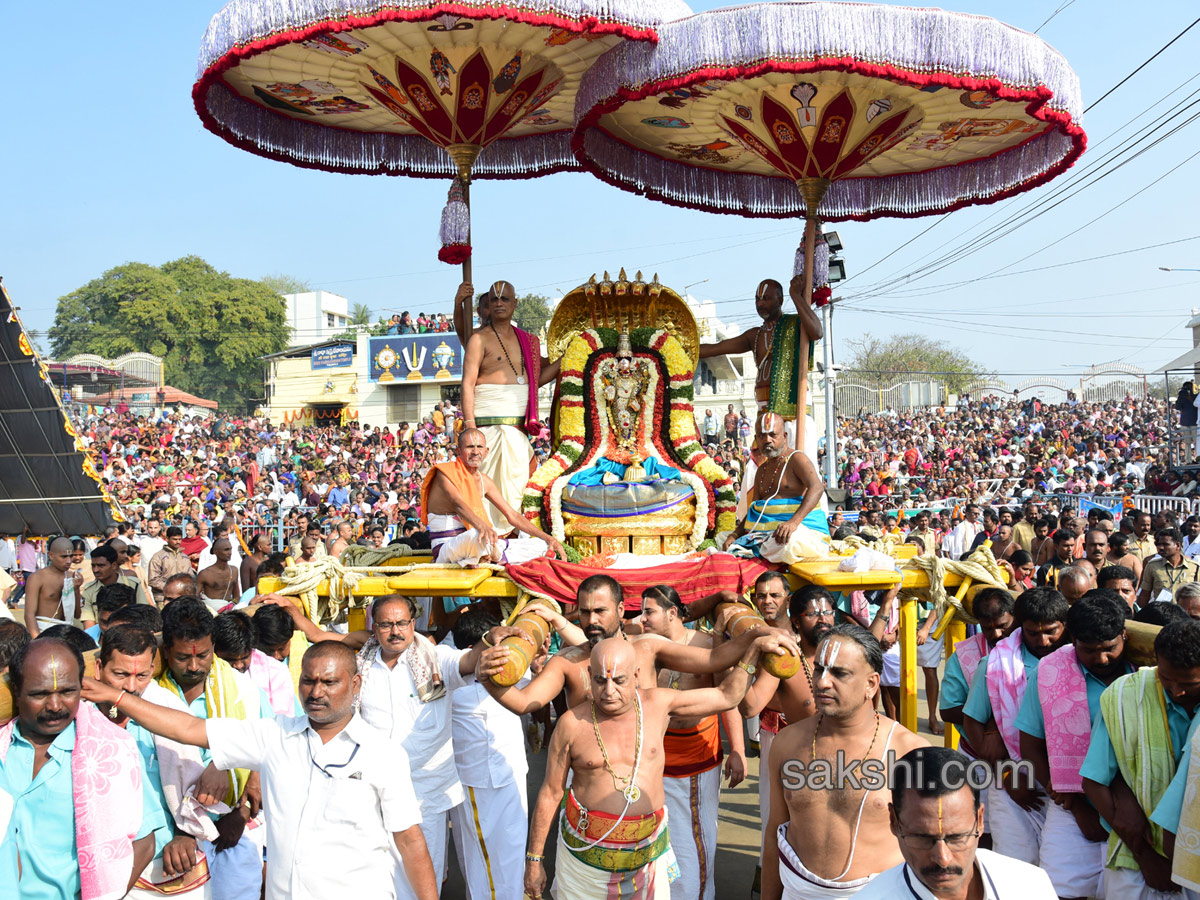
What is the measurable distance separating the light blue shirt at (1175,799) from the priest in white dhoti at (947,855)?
1304 millimetres

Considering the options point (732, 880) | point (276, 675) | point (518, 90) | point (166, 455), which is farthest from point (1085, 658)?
point (166, 455)

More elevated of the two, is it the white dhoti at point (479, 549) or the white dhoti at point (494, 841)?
the white dhoti at point (479, 549)

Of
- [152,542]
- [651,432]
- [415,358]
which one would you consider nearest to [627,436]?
[651,432]

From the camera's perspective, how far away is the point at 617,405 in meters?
6.94

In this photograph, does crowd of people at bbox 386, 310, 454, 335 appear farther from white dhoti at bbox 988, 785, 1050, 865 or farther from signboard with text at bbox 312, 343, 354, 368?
white dhoti at bbox 988, 785, 1050, 865

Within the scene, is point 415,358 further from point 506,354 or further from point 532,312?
point 506,354

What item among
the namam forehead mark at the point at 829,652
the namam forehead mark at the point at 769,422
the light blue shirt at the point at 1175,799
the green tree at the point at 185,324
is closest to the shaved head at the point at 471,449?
the namam forehead mark at the point at 769,422

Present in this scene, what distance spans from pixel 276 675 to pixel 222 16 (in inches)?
150

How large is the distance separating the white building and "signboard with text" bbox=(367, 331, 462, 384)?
17598 millimetres

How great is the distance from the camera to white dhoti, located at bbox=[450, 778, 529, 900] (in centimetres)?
482

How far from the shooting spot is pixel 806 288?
7.11 metres

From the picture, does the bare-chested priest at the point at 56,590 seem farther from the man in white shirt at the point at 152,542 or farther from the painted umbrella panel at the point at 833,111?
the painted umbrella panel at the point at 833,111

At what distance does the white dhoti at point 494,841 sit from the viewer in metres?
4.82

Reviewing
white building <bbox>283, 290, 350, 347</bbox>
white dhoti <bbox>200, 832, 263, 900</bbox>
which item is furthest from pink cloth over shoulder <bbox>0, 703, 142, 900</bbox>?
white building <bbox>283, 290, 350, 347</bbox>
